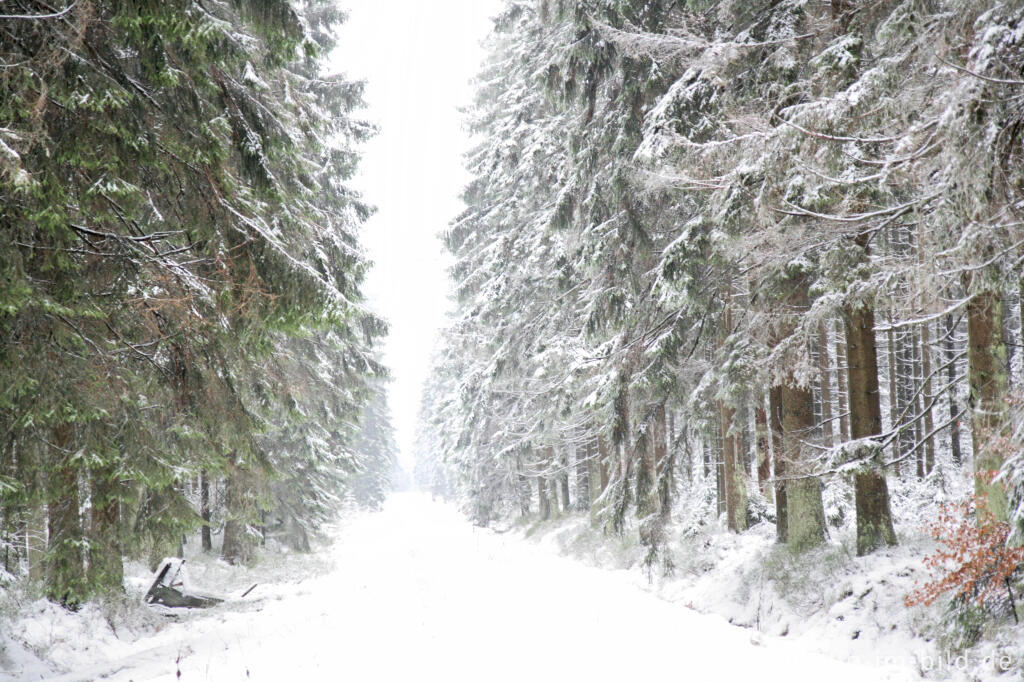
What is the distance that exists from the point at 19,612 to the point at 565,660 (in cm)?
744

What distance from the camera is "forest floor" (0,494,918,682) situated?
5.89 meters

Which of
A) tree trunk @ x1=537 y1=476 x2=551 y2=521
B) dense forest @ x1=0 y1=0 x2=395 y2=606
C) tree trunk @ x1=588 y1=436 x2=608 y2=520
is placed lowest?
tree trunk @ x1=537 y1=476 x2=551 y2=521

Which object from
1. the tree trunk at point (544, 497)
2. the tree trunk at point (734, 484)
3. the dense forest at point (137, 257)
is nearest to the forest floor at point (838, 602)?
the tree trunk at point (734, 484)

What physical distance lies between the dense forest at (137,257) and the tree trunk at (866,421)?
23.2 feet

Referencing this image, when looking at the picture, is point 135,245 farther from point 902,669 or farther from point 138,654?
point 902,669

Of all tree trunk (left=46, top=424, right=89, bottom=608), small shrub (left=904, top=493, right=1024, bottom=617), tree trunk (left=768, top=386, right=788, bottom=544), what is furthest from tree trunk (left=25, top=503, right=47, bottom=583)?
tree trunk (left=768, top=386, right=788, bottom=544)

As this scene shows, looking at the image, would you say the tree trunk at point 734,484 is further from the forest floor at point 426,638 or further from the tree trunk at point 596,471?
the tree trunk at point 596,471

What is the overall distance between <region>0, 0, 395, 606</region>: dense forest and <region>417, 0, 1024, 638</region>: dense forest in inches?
182

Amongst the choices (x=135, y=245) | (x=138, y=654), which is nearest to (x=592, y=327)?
(x=135, y=245)

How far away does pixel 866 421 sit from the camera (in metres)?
7.96

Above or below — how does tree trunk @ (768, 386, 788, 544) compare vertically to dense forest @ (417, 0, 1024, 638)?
below

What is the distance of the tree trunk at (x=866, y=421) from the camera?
25.5 ft

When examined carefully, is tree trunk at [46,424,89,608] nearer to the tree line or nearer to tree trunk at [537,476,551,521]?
the tree line

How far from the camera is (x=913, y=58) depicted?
4945 millimetres
